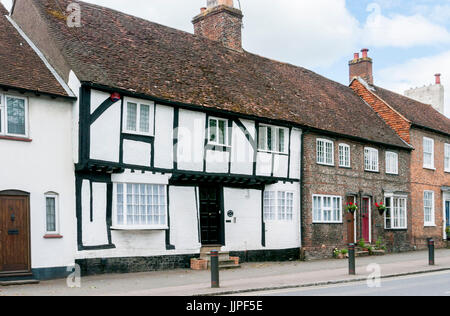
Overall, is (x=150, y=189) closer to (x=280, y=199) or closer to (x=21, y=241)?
(x=21, y=241)

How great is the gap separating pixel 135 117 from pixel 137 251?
4377 millimetres

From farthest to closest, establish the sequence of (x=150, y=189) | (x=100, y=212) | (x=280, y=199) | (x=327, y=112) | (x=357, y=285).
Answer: (x=327, y=112) → (x=280, y=199) → (x=150, y=189) → (x=100, y=212) → (x=357, y=285)

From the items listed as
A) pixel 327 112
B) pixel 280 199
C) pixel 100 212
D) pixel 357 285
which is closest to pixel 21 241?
pixel 100 212

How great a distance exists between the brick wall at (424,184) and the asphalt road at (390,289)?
16.1 metres

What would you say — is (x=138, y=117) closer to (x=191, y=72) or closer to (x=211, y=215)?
(x=191, y=72)

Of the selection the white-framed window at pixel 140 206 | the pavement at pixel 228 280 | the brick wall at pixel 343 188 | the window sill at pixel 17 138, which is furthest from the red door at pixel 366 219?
the window sill at pixel 17 138

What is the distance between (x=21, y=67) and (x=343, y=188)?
15811 millimetres

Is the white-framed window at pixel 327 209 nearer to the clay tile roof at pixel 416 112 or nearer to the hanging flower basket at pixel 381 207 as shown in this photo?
the hanging flower basket at pixel 381 207

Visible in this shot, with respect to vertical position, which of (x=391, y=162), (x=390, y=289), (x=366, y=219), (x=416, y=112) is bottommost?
(x=390, y=289)

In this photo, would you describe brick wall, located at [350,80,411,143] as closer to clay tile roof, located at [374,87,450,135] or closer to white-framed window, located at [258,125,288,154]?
clay tile roof, located at [374,87,450,135]

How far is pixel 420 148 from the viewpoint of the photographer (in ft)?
109

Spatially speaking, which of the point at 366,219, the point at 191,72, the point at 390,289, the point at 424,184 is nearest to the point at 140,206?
the point at 191,72

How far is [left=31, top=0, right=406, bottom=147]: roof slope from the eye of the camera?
19188 millimetres

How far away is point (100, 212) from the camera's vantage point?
59.1 ft
